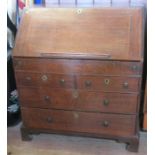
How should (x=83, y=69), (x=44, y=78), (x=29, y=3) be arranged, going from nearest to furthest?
(x=83, y=69) < (x=44, y=78) < (x=29, y=3)

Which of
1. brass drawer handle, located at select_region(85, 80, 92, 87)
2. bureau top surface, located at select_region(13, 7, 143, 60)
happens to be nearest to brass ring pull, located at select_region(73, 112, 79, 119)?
brass drawer handle, located at select_region(85, 80, 92, 87)

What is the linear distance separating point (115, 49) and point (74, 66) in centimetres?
31

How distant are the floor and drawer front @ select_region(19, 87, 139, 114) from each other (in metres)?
0.37

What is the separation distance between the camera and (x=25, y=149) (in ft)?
6.44

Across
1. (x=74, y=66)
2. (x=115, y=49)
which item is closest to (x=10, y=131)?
(x=74, y=66)

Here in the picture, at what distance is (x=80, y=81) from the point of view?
5.68 ft

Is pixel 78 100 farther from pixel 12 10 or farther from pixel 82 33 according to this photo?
pixel 12 10

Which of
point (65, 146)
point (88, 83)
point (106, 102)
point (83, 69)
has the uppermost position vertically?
point (83, 69)

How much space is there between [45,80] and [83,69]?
0.32 m

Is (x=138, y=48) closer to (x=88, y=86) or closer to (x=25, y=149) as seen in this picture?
(x=88, y=86)

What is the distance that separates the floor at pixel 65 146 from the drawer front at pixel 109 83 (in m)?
0.55

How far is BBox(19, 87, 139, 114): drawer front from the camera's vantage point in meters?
1.72

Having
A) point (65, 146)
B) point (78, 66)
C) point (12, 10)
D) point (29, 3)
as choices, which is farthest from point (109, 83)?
point (12, 10)

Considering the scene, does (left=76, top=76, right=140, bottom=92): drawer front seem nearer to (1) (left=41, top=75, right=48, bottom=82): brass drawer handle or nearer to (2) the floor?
(1) (left=41, top=75, right=48, bottom=82): brass drawer handle
